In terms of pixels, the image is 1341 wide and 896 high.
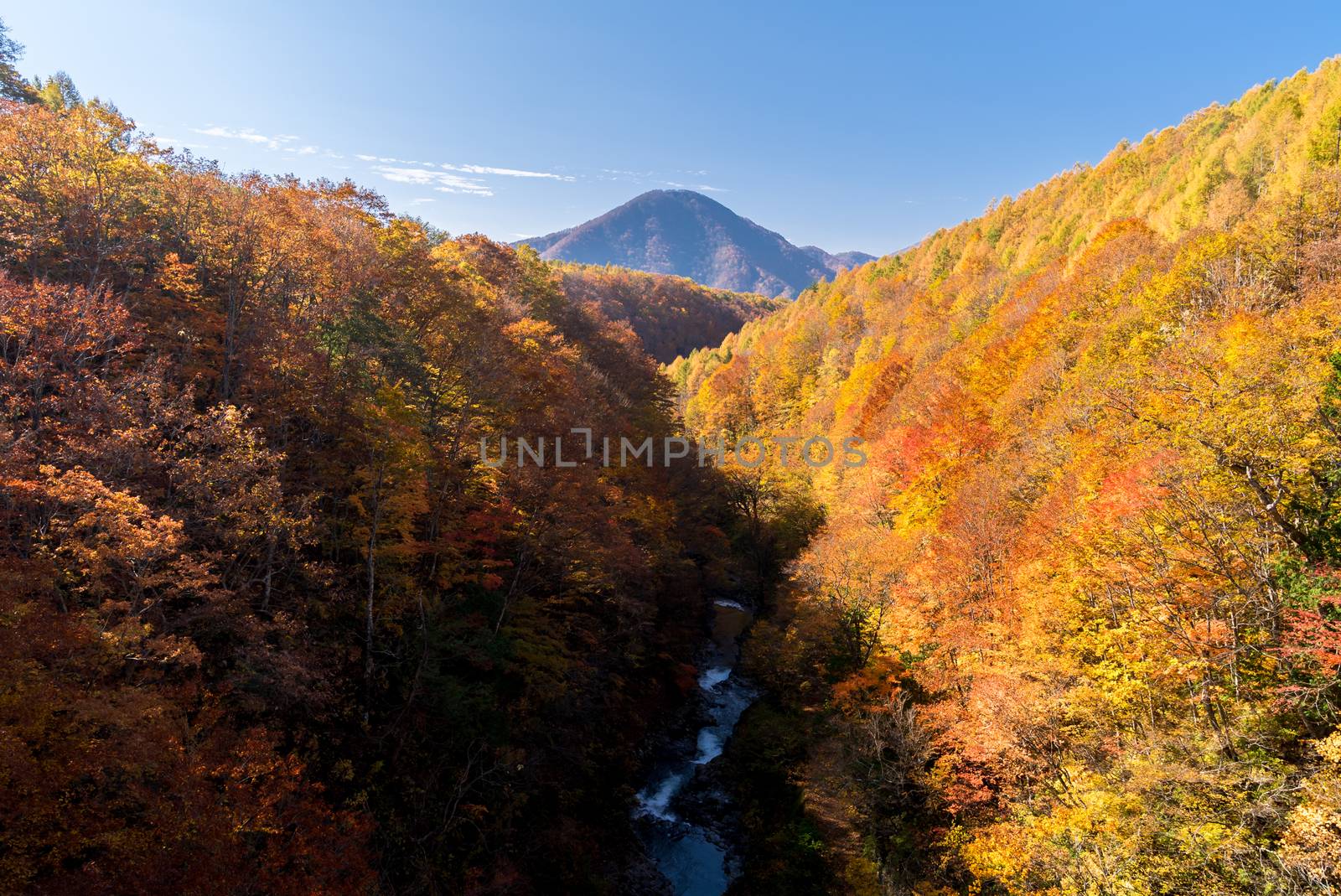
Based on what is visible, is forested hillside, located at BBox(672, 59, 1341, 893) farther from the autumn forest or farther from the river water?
the river water

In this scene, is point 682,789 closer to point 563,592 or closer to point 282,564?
point 563,592

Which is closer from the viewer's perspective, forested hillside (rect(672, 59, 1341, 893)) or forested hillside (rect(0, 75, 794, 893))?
forested hillside (rect(0, 75, 794, 893))

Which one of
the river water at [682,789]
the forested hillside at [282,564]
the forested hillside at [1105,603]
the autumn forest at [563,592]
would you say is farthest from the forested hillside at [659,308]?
the forested hillside at [1105,603]

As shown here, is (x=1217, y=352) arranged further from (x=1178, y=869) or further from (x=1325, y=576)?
(x=1178, y=869)

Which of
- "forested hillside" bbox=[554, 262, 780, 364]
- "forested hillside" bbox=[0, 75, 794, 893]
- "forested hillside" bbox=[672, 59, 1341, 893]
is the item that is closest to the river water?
"forested hillside" bbox=[0, 75, 794, 893]

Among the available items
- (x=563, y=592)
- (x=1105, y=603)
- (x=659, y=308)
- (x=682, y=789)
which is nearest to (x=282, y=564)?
(x=563, y=592)

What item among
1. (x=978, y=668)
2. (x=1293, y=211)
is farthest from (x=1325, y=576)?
(x=1293, y=211)
